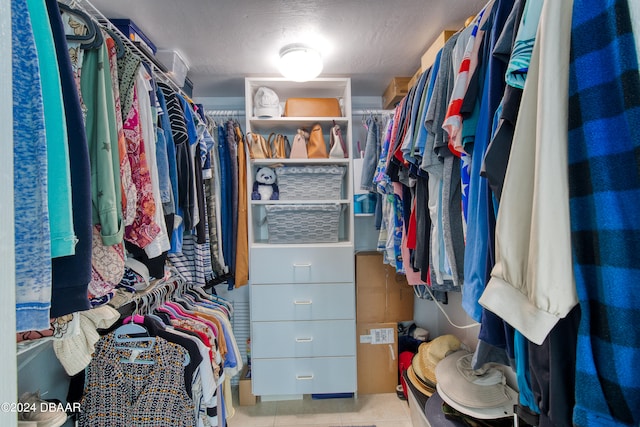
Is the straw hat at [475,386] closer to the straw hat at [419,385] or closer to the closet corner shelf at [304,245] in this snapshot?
the straw hat at [419,385]

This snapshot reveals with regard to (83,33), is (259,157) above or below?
below

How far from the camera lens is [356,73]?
1.98 meters

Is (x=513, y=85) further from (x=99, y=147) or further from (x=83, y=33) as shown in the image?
(x=83, y=33)

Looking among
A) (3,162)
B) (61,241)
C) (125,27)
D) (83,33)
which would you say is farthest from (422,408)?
(125,27)

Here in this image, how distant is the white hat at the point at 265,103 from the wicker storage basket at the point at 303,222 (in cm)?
60

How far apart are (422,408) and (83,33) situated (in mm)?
1910

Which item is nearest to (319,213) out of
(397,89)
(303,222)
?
(303,222)

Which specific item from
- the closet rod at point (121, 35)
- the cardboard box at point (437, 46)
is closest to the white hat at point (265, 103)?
the closet rod at point (121, 35)

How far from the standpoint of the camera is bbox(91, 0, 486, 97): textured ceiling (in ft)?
4.27

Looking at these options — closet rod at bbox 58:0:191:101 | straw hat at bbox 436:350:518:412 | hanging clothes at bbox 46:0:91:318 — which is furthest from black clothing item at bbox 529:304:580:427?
closet rod at bbox 58:0:191:101

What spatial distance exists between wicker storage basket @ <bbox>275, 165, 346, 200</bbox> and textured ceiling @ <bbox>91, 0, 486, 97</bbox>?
660mm

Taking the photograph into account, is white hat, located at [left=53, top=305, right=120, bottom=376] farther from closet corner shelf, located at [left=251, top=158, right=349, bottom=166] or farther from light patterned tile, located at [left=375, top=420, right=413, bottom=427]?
light patterned tile, located at [left=375, top=420, right=413, bottom=427]

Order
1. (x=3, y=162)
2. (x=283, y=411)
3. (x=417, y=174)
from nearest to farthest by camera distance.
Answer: (x=3, y=162) → (x=417, y=174) → (x=283, y=411)

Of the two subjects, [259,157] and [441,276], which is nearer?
[441,276]
